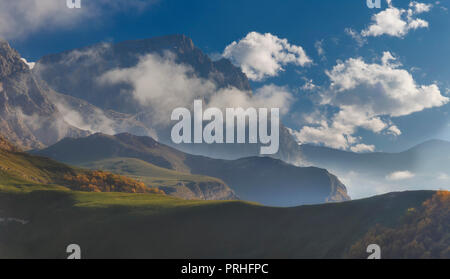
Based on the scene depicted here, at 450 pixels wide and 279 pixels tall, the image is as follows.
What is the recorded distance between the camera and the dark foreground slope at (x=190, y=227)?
73.3 metres

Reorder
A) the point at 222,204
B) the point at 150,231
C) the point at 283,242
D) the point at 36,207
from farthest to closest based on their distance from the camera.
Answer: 1. the point at 36,207
2. the point at 222,204
3. the point at 150,231
4. the point at 283,242

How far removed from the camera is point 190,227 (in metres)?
88.0

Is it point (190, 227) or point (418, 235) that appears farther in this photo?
point (190, 227)

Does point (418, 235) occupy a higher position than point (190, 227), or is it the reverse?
point (190, 227)

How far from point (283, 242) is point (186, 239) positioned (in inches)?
840

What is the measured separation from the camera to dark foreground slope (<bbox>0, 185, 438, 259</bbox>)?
7331 centimetres

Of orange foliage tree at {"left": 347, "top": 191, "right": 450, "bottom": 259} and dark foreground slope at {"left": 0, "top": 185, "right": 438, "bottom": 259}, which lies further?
dark foreground slope at {"left": 0, "top": 185, "right": 438, "bottom": 259}

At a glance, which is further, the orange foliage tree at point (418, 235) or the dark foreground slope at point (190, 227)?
the dark foreground slope at point (190, 227)
